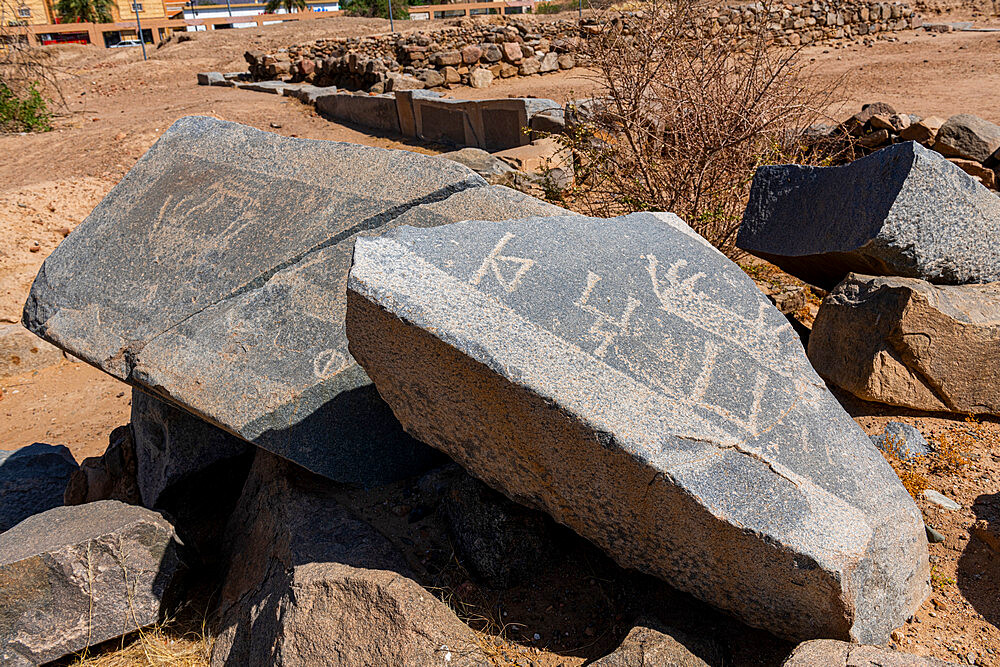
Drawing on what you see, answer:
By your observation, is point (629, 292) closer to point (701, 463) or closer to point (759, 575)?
point (701, 463)

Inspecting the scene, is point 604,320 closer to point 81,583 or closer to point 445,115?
point 81,583

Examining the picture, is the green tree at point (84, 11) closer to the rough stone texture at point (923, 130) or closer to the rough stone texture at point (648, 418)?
the rough stone texture at point (923, 130)

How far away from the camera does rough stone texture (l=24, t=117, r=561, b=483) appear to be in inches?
91.7

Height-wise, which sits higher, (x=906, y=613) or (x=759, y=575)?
(x=759, y=575)

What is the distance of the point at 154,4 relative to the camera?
1415 inches

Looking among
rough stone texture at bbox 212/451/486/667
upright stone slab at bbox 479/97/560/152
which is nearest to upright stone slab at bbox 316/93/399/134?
upright stone slab at bbox 479/97/560/152

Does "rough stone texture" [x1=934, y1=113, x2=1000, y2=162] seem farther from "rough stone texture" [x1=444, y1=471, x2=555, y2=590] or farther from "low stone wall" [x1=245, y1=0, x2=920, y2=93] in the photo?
"low stone wall" [x1=245, y1=0, x2=920, y2=93]

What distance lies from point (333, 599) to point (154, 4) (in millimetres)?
41903

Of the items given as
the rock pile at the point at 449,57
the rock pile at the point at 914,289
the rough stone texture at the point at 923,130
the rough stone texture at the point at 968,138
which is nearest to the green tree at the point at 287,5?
the rock pile at the point at 449,57

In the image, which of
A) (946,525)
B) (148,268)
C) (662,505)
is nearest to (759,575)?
(662,505)

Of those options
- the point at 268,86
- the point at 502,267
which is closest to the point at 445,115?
the point at 268,86

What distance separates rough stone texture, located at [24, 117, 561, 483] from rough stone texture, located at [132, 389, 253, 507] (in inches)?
12.5

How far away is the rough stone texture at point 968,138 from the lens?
5102 millimetres

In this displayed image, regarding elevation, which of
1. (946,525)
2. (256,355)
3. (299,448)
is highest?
(256,355)
